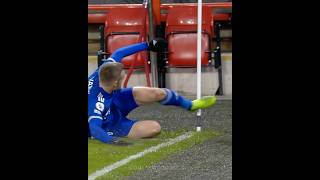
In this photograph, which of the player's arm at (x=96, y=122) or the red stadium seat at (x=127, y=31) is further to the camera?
the red stadium seat at (x=127, y=31)

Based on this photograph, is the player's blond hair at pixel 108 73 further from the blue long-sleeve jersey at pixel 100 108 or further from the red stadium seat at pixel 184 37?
the red stadium seat at pixel 184 37

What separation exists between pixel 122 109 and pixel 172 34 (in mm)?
5491

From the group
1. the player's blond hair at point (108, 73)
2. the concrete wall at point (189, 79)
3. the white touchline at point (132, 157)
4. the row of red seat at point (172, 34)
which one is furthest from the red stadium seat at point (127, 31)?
the player's blond hair at point (108, 73)

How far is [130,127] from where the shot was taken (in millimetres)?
7090

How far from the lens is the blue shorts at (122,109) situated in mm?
6989

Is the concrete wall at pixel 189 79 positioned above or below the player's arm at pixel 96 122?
above

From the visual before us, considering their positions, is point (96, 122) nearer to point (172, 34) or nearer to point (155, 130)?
point (155, 130)

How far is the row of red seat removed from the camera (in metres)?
12.3

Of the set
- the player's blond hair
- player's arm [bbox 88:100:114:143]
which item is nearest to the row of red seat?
the player's blond hair

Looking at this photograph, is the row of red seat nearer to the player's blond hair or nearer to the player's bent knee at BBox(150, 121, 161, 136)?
the player's bent knee at BBox(150, 121, 161, 136)

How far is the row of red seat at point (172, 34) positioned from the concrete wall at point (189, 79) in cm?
30
